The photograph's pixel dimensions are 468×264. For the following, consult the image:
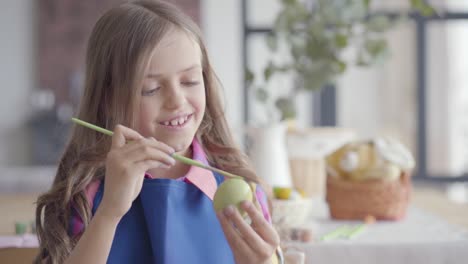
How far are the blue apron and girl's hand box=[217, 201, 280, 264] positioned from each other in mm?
150

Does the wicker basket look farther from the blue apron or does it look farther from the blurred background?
the blurred background

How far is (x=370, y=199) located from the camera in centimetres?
196

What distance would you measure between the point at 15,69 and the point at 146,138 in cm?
605

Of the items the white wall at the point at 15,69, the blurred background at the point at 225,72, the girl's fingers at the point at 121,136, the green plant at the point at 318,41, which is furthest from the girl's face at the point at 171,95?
the white wall at the point at 15,69

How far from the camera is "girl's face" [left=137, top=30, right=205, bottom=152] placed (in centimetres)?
115

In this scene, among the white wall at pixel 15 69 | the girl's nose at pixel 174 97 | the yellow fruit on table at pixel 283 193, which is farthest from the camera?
the white wall at pixel 15 69

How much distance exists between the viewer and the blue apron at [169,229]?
1.19 metres

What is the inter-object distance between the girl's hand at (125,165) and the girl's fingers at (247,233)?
0.39ft

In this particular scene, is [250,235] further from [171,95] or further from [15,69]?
[15,69]

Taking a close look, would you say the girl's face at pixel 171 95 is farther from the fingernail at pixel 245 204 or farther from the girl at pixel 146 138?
the fingernail at pixel 245 204

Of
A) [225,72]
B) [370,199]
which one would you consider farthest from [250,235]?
[225,72]

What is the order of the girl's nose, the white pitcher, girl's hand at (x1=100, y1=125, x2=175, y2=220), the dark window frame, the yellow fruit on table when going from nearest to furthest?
1. girl's hand at (x1=100, y1=125, x2=175, y2=220)
2. the girl's nose
3. the yellow fruit on table
4. the white pitcher
5. the dark window frame

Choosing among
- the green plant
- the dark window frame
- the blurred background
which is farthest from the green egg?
the dark window frame

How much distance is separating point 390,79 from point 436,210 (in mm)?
3657
